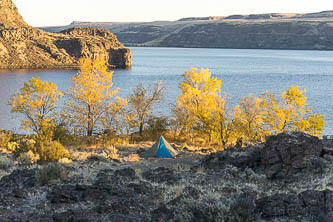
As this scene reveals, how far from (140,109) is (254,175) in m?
22.8

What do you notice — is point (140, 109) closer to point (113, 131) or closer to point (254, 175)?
point (113, 131)

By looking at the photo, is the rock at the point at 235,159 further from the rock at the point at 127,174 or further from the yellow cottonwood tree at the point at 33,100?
the yellow cottonwood tree at the point at 33,100

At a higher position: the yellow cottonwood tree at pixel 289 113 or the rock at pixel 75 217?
the rock at pixel 75 217

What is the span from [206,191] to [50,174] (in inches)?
171

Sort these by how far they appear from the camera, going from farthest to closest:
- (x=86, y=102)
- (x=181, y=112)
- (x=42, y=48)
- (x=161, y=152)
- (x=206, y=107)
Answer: (x=42, y=48)
(x=181, y=112)
(x=86, y=102)
(x=206, y=107)
(x=161, y=152)

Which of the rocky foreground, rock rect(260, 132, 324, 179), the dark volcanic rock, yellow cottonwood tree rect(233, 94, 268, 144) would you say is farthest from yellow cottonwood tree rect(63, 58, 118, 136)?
the dark volcanic rock

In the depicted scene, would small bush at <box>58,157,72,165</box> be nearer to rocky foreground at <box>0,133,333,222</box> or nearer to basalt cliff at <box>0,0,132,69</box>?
rocky foreground at <box>0,133,333,222</box>

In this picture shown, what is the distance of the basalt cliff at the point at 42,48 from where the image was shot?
144m

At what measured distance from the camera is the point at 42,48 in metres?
160

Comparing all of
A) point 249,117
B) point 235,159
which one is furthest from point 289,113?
point 235,159

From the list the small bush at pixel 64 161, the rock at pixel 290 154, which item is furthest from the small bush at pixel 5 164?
the rock at pixel 290 154

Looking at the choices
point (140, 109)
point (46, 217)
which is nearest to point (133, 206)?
point (46, 217)

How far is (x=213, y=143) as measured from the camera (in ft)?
104

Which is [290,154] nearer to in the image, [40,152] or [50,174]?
[50,174]
